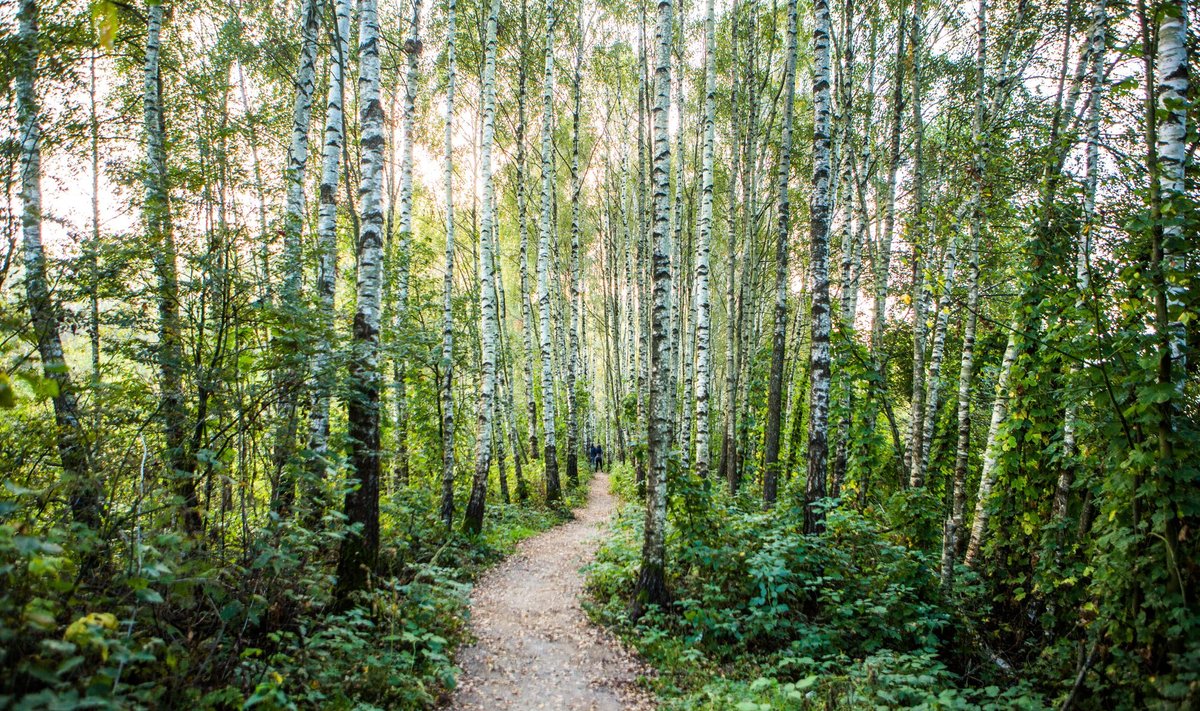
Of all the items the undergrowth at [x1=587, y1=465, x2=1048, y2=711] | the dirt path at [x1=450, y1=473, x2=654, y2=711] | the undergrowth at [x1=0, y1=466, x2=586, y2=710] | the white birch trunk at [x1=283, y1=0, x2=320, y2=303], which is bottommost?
the dirt path at [x1=450, y1=473, x2=654, y2=711]

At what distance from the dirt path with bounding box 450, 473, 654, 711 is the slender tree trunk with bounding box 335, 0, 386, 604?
143 cm

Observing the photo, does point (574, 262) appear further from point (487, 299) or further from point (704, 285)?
point (704, 285)

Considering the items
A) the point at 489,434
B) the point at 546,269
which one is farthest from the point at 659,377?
the point at 546,269

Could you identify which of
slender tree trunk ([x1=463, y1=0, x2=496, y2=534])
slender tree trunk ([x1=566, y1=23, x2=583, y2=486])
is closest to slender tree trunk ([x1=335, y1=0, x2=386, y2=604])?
slender tree trunk ([x1=463, y1=0, x2=496, y2=534])

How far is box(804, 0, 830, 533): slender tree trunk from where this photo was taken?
6.80 m

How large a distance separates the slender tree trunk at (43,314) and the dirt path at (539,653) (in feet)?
10.3

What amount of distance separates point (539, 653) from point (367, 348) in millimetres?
3594

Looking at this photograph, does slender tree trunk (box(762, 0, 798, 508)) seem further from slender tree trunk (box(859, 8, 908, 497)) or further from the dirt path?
the dirt path

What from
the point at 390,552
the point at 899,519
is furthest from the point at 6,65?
the point at 899,519

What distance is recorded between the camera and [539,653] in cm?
554

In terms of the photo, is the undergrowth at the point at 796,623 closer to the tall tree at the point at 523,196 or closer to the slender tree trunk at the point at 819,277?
the slender tree trunk at the point at 819,277

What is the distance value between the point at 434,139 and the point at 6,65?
12.9 metres

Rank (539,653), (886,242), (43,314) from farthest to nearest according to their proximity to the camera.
→ (886,242) < (539,653) < (43,314)

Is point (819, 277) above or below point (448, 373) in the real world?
above
